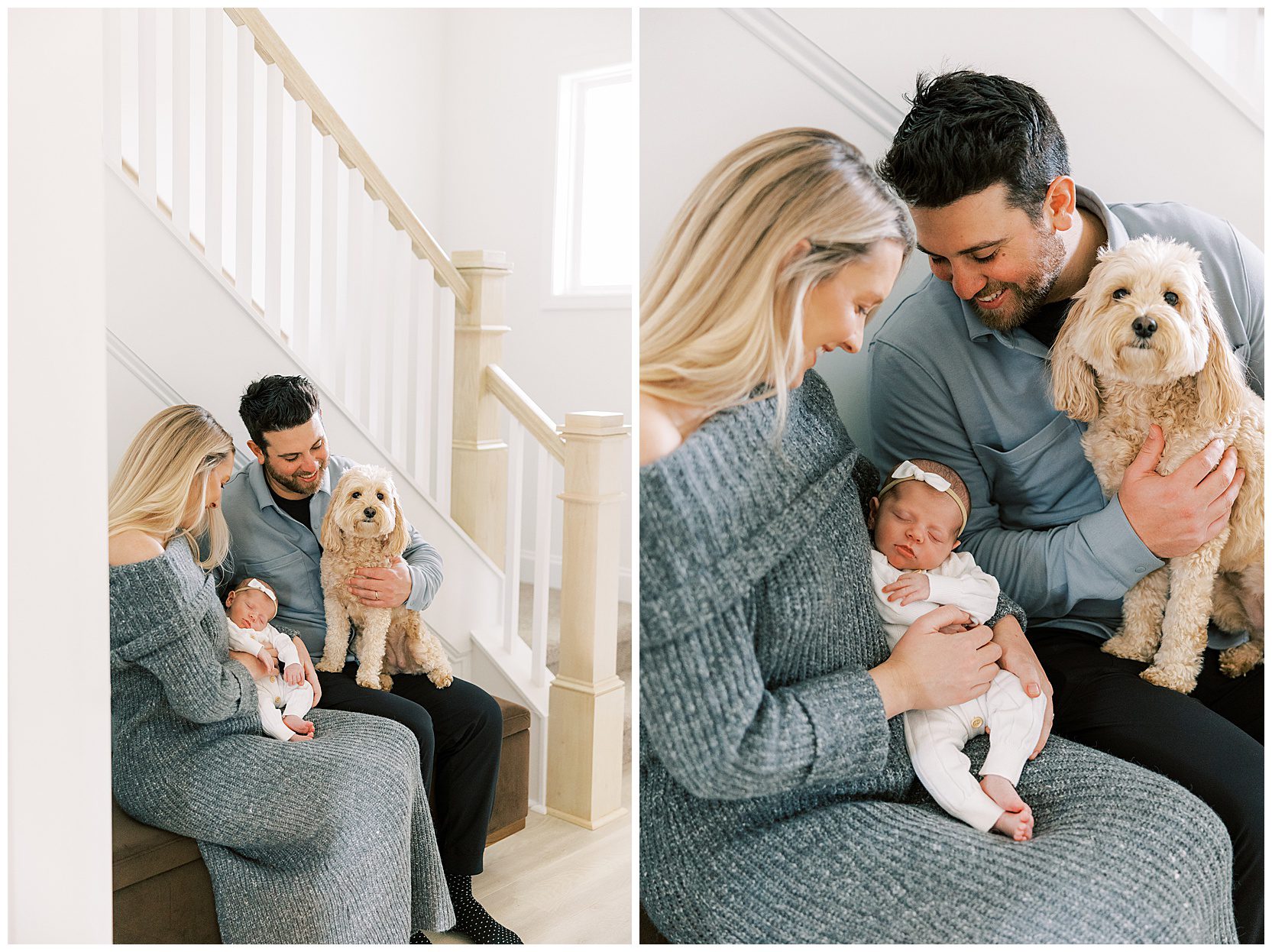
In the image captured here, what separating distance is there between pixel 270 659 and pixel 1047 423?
1.50 meters

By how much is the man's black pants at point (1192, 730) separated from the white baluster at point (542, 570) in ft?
4.57

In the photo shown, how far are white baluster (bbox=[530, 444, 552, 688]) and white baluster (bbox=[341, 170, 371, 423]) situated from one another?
51 cm

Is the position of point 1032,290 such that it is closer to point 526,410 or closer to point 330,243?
point 526,410

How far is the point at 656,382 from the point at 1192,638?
865 mm

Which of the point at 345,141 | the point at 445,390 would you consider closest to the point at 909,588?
the point at 445,390

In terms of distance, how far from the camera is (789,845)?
1.20m

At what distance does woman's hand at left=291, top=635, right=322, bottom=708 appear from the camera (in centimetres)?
195

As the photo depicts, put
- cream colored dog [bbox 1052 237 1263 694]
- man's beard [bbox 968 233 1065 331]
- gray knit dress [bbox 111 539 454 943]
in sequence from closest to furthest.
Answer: cream colored dog [bbox 1052 237 1263 694]
man's beard [bbox 968 233 1065 331]
gray knit dress [bbox 111 539 454 943]

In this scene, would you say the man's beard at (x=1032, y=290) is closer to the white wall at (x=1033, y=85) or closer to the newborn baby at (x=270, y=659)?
the white wall at (x=1033, y=85)

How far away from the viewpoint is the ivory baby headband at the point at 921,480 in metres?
1.30

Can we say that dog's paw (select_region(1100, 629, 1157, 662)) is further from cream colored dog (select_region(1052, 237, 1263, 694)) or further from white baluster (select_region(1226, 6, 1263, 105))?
white baluster (select_region(1226, 6, 1263, 105))

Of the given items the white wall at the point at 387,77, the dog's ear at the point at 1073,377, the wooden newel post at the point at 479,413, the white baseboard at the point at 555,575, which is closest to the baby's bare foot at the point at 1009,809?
the dog's ear at the point at 1073,377

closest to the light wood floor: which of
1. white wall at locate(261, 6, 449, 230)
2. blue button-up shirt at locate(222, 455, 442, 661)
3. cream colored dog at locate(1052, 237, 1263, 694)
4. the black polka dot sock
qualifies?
the black polka dot sock

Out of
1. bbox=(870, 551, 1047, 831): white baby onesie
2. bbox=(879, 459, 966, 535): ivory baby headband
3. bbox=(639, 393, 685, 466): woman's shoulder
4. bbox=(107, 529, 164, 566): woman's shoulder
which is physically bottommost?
bbox=(870, 551, 1047, 831): white baby onesie
